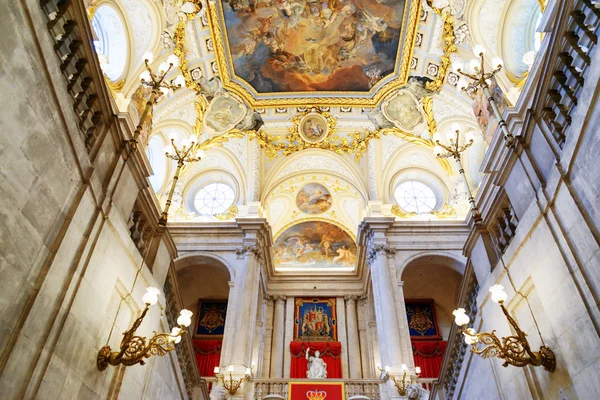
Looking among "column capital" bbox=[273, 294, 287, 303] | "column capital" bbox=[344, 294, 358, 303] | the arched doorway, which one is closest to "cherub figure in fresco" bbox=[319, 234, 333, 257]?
"column capital" bbox=[344, 294, 358, 303]

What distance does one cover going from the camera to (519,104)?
774 centimetres

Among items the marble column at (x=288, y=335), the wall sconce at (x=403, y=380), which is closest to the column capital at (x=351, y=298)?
the marble column at (x=288, y=335)

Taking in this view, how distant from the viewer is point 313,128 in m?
18.0

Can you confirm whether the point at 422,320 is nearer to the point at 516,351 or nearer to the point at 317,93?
the point at 317,93

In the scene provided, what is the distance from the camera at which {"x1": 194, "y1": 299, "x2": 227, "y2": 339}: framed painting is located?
18766mm

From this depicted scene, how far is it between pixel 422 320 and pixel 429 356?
1815 mm

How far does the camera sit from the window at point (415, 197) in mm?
17891

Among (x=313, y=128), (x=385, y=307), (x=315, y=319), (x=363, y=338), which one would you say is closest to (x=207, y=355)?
(x=315, y=319)

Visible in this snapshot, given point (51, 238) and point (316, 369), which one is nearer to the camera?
point (51, 238)

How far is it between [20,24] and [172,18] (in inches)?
404

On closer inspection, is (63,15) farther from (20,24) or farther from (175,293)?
(175,293)

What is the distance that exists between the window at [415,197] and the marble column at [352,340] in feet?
15.9

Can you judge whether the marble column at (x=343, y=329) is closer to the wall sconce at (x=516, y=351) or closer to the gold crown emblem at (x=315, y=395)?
the gold crown emblem at (x=315, y=395)

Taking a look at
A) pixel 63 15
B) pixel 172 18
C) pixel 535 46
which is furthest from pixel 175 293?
pixel 535 46
